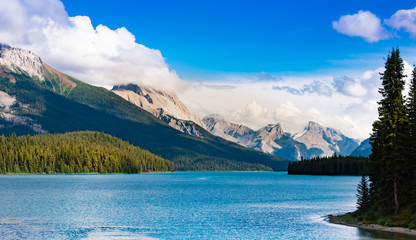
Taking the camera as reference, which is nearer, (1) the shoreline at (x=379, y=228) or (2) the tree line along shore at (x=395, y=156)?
(1) the shoreline at (x=379, y=228)

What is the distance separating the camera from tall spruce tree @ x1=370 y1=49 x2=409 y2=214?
67.4 metres

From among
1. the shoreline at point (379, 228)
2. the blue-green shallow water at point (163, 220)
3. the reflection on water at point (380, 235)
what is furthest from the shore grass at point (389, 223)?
the blue-green shallow water at point (163, 220)

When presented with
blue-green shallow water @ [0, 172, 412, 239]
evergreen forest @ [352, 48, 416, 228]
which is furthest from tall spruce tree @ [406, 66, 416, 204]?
blue-green shallow water @ [0, 172, 412, 239]

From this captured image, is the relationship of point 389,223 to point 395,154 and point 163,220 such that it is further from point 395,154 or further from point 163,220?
point 163,220

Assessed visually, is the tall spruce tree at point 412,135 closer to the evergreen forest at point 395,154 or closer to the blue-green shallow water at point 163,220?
the evergreen forest at point 395,154

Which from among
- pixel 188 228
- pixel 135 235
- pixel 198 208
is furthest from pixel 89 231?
pixel 198 208

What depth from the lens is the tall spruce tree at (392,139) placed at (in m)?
67.4

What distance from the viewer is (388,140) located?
228 ft

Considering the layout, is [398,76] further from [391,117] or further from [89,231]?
[89,231]

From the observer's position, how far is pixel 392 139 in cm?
6856

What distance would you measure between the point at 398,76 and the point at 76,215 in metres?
62.4

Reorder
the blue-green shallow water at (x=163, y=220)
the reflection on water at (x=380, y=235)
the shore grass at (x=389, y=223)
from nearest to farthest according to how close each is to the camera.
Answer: the reflection on water at (x=380, y=235) → the shore grass at (x=389, y=223) → the blue-green shallow water at (x=163, y=220)

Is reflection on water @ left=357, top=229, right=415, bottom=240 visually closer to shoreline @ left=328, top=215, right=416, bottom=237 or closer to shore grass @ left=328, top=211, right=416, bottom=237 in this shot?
shoreline @ left=328, top=215, right=416, bottom=237

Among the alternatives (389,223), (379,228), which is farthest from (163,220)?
(389,223)
